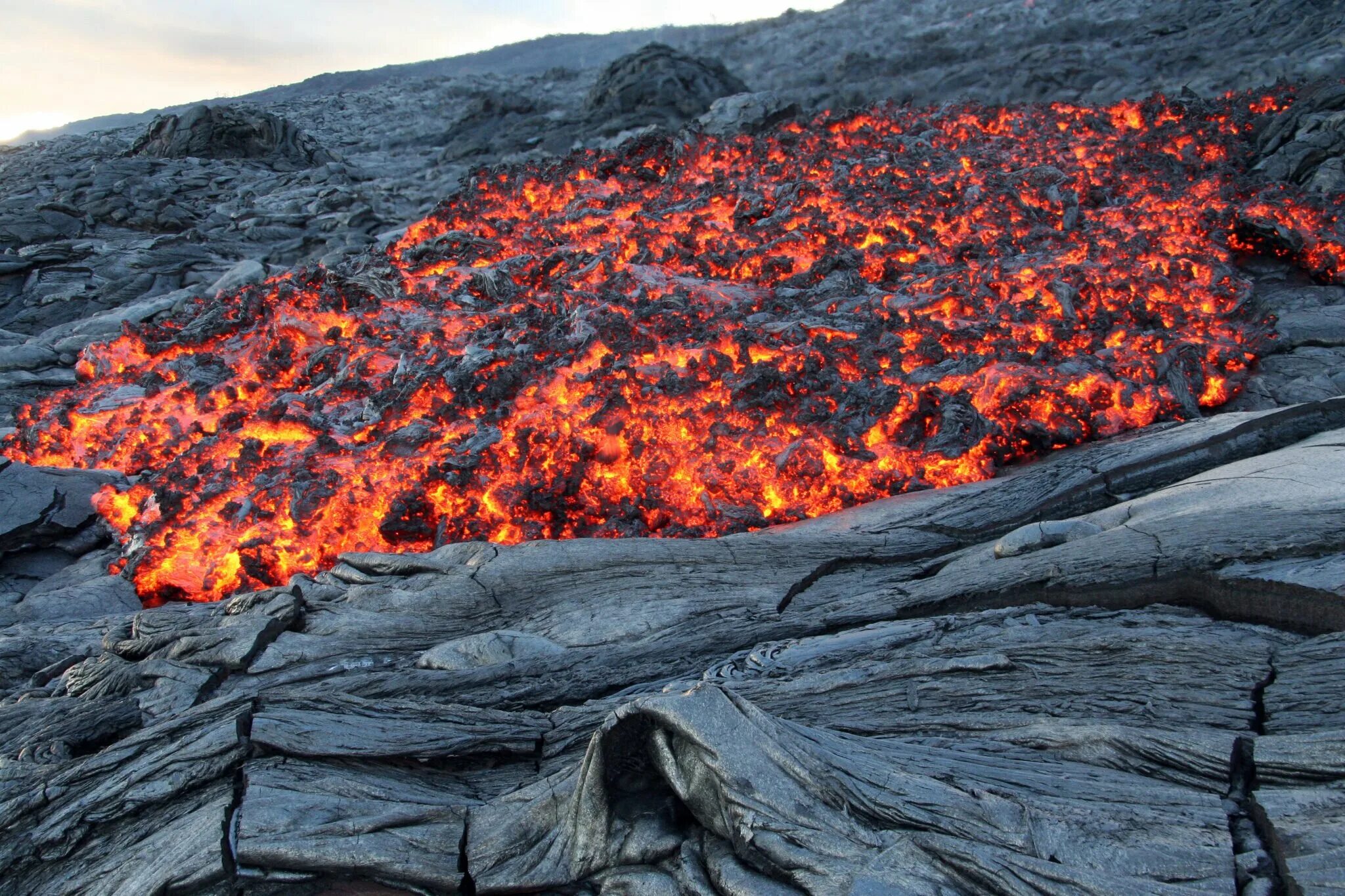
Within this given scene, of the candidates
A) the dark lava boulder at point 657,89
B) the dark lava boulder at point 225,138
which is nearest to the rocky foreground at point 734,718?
the dark lava boulder at point 657,89

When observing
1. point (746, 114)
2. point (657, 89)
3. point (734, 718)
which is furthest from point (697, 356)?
point (657, 89)

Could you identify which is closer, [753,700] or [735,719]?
[735,719]

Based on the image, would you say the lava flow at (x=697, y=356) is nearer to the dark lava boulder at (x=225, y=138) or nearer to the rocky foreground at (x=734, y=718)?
the rocky foreground at (x=734, y=718)

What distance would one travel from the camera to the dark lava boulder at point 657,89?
26969 mm

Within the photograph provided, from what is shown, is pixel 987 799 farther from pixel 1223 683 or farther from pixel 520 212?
pixel 520 212

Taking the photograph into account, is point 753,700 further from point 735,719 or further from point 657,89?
point 657,89

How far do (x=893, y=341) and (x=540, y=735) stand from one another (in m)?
8.03

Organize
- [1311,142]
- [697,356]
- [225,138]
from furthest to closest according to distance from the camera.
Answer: [225,138] < [1311,142] < [697,356]

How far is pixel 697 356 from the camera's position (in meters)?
11.1

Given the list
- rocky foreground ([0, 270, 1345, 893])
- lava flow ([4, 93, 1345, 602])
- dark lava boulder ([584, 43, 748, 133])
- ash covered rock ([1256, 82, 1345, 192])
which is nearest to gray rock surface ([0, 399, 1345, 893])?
rocky foreground ([0, 270, 1345, 893])

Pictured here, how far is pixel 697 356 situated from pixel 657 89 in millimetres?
20056

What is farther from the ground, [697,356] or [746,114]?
[746,114]

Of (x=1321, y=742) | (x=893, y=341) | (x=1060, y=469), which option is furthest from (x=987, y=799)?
(x=893, y=341)

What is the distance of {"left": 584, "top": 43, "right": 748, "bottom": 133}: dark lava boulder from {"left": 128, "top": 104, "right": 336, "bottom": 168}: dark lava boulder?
1041 cm
